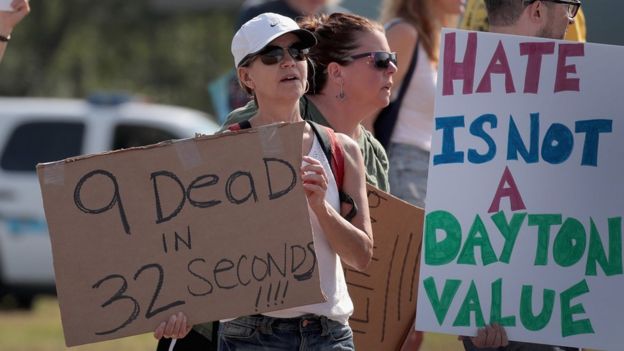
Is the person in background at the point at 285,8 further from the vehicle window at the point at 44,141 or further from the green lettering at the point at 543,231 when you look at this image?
the vehicle window at the point at 44,141

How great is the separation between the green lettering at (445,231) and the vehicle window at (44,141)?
9323 millimetres

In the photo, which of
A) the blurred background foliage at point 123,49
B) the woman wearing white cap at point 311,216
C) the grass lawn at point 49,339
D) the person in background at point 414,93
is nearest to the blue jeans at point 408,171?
the person in background at point 414,93

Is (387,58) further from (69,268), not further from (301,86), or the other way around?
(69,268)

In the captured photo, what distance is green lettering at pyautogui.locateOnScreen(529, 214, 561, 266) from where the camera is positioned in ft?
14.4

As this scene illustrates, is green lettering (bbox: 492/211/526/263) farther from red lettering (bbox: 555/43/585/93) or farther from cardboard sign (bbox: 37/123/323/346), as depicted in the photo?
cardboard sign (bbox: 37/123/323/346)

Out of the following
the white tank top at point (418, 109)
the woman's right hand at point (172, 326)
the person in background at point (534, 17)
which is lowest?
the woman's right hand at point (172, 326)

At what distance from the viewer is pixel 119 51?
2144 centimetres

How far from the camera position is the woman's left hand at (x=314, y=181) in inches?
157

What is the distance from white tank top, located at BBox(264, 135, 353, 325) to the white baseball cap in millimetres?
304

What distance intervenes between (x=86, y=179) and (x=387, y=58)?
1.24 m

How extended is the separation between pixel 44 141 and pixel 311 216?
957cm

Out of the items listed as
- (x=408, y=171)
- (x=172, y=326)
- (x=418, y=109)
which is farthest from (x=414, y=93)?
(x=172, y=326)

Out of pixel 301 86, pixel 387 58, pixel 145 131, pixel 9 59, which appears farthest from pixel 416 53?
pixel 9 59

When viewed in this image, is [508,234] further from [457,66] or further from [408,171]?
[408,171]
